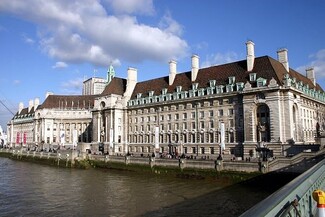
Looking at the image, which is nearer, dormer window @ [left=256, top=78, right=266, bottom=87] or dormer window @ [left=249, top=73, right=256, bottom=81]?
dormer window @ [left=256, top=78, right=266, bottom=87]

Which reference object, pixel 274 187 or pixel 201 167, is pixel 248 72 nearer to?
pixel 201 167

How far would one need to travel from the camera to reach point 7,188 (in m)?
35.1

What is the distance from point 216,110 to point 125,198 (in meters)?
32.6

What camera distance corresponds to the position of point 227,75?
58.7 meters

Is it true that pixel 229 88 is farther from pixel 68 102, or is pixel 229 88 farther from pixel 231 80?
pixel 68 102

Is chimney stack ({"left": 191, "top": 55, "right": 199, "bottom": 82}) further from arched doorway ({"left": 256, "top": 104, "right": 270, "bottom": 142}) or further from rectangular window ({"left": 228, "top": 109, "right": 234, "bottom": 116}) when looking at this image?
arched doorway ({"left": 256, "top": 104, "right": 270, "bottom": 142})

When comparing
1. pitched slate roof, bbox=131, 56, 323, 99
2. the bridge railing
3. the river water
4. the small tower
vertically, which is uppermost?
the small tower

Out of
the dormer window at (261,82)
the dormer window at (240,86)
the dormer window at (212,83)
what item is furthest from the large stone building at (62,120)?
the dormer window at (261,82)

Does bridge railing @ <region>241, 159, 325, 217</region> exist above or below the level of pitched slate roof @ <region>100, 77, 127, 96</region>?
below

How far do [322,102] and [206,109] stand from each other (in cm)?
2528

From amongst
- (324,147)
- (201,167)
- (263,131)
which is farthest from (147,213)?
(263,131)

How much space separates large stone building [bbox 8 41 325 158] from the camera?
162 ft

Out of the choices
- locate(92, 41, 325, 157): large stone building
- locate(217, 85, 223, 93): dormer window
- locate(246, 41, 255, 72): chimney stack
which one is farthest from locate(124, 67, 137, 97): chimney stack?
locate(246, 41, 255, 72): chimney stack

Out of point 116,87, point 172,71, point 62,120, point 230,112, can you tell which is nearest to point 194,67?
point 172,71
